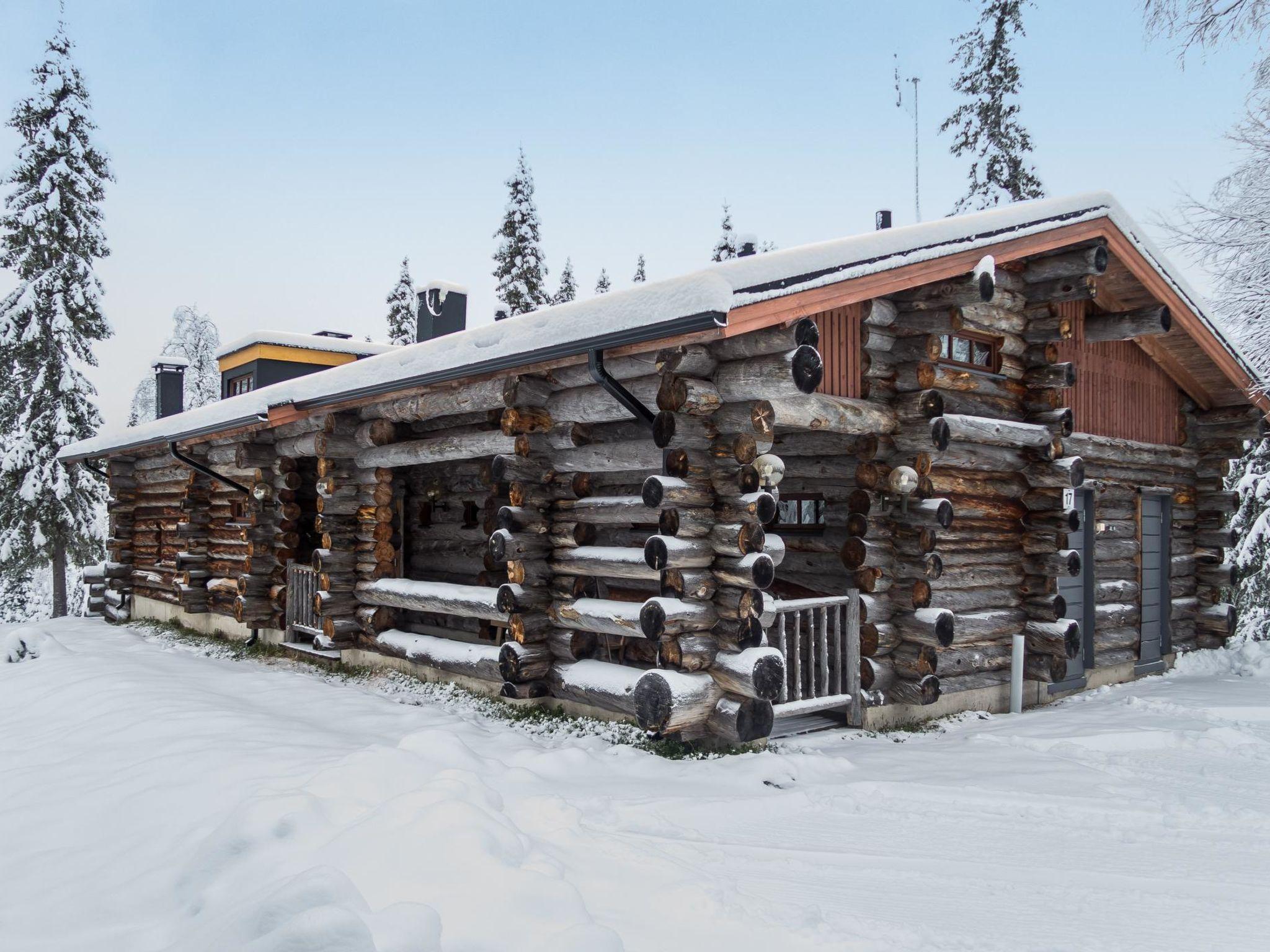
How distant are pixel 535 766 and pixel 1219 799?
4769 mm

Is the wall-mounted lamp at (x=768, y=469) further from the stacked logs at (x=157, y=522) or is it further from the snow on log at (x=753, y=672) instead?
the stacked logs at (x=157, y=522)

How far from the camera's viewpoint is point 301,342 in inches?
813

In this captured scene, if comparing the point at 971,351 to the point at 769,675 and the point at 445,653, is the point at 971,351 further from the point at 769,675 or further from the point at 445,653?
the point at 445,653

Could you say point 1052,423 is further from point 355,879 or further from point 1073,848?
point 355,879

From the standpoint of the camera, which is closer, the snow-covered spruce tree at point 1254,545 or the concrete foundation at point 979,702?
the concrete foundation at point 979,702

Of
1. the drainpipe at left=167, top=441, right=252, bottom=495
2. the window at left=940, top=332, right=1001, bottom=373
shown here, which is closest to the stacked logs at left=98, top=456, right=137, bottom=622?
the drainpipe at left=167, top=441, right=252, bottom=495

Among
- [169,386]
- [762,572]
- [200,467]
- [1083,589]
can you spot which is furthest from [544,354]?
[169,386]

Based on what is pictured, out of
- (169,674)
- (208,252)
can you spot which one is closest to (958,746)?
(169,674)

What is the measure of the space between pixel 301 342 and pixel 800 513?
1573 cm

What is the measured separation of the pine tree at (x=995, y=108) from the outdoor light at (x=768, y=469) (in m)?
18.7

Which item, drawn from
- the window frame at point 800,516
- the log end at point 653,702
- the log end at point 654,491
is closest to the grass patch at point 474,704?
the log end at point 653,702

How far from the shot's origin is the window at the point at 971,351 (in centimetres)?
854

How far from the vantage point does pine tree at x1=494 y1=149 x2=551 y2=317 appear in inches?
1152

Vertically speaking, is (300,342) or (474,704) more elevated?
(300,342)
